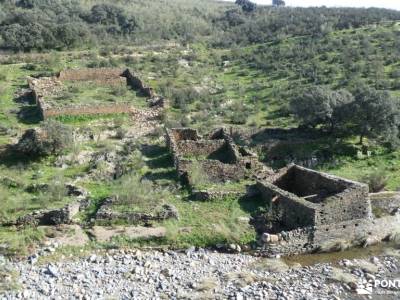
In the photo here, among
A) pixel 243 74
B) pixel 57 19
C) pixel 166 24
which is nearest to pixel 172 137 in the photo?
pixel 243 74

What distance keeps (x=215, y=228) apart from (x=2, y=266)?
6913mm

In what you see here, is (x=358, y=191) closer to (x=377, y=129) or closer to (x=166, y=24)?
(x=377, y=129)

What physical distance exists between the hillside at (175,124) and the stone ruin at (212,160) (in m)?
0.07

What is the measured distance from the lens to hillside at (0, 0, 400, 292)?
1877cm

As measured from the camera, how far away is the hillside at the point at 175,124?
18.8m

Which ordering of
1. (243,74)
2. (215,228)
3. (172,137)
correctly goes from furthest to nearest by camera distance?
(243,74), (172,137), (215,228)

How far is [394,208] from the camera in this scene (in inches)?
840

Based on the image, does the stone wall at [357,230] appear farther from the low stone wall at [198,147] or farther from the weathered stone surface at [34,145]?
the weathered stone surface at [34,145]

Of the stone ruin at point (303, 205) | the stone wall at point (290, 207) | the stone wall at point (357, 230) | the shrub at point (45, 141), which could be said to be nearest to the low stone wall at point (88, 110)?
the shrub at point (45, 141)

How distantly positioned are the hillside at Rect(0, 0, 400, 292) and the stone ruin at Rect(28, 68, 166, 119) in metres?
0.09

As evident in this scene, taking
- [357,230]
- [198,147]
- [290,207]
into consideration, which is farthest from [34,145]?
[357,230]

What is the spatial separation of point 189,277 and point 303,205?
15.9ft

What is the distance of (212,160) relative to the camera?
22078 millimetres

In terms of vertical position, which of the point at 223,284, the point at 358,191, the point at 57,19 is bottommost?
the point at 223,284
